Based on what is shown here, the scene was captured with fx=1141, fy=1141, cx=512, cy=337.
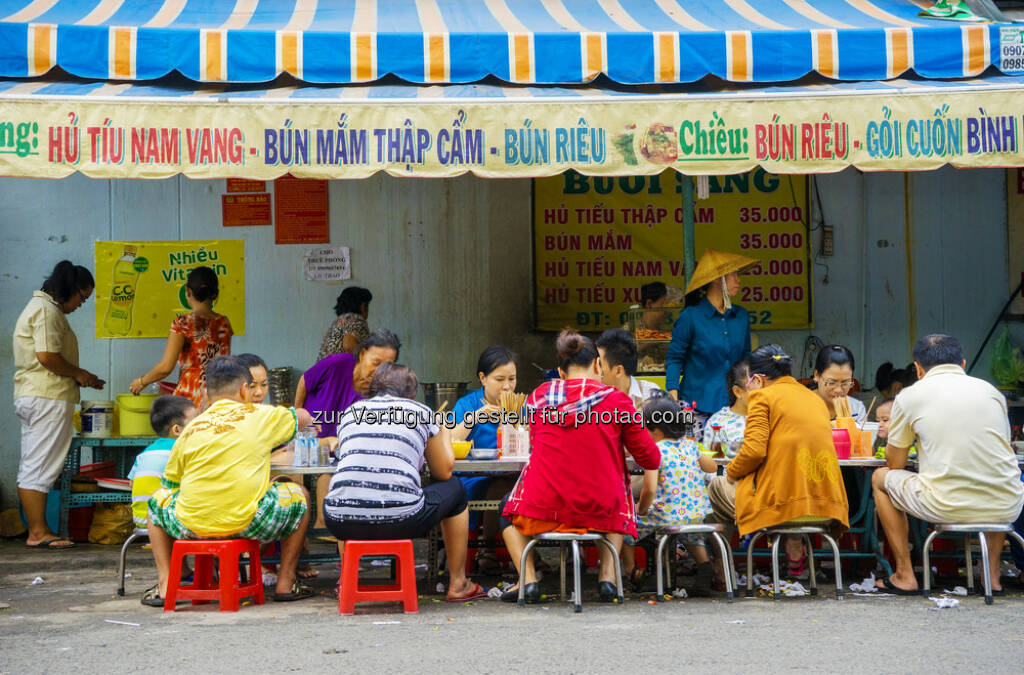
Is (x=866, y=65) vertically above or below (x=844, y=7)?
below

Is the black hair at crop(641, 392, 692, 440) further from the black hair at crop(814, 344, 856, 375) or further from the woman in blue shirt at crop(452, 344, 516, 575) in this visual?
the black hair at crop(814, 344, 856, 375)

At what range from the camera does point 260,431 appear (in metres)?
5.83

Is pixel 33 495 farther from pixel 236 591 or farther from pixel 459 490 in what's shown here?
pixel 459 490

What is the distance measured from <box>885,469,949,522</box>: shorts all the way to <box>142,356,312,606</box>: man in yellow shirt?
10.4 feet

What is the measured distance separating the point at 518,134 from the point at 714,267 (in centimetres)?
185

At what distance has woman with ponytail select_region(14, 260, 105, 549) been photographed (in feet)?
27.5

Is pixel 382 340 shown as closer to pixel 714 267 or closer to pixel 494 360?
pixel 494 360

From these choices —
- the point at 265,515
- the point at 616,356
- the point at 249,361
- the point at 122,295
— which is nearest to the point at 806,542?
the point at 616,356

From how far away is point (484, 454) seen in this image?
6344 millimetres

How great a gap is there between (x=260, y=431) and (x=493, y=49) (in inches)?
127

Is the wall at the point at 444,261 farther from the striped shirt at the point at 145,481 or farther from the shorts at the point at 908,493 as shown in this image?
the shorts at the point at 908,493

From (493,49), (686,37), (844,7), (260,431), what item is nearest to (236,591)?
(260,431)

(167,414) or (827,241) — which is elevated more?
(827,241)

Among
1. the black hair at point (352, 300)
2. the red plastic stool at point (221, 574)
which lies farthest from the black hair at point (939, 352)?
the black hair at point (352, 300)
